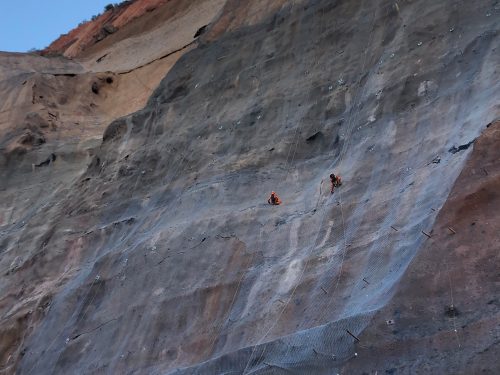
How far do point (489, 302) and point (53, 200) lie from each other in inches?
557

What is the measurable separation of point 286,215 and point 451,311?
4.96 meters

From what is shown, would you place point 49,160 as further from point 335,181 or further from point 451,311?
point 451,311

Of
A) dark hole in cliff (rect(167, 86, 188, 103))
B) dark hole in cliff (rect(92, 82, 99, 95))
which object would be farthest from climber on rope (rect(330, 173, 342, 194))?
dark hole in cliff (rect(92, 82, 99, 95))

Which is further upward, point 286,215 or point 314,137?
point 314,137

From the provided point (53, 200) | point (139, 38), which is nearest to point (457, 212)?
point (53, 200)

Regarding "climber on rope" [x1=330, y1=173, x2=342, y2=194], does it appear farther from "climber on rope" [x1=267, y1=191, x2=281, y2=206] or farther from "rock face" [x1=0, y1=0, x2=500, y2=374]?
"climber on rope" [x1=267, y1=191, x2=281, y2=206]

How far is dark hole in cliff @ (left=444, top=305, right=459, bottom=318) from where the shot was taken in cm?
831

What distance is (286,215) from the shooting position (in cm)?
1303

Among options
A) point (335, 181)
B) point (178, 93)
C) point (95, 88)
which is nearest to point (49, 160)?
point (95, 88)

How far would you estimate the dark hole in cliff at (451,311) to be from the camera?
8.31 metres

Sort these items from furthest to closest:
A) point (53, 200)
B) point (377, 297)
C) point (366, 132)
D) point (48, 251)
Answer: point (53, 200) → point (48, 251) → point (366, 132) → point (377, 297)

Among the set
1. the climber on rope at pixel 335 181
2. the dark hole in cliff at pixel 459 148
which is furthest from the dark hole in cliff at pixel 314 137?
the dark hole in cliff at pixel 459 148

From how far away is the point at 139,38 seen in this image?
3114cm

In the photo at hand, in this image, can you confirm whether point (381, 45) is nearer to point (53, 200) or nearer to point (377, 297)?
point (377, 297)
